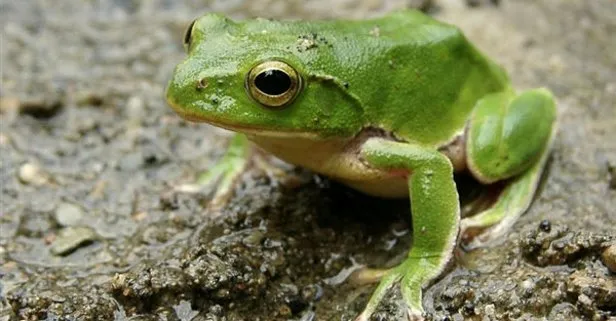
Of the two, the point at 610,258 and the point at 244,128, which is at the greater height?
the point at 244,128

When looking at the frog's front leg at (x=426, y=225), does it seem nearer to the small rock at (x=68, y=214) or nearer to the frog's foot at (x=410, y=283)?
the frog's foot at (x=410, y=283)

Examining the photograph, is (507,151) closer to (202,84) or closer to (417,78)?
(417,78)

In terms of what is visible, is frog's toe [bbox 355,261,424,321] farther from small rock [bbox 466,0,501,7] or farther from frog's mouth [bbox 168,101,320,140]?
small rock [bbox 466,0,501,7]

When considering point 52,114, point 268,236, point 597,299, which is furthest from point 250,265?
point 52,114

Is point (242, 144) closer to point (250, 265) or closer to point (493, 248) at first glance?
point (250, 265)

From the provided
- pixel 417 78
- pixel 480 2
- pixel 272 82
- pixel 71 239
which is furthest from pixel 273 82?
pixel 480 2

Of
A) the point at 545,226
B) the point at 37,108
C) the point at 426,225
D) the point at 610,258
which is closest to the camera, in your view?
the point at 610,258

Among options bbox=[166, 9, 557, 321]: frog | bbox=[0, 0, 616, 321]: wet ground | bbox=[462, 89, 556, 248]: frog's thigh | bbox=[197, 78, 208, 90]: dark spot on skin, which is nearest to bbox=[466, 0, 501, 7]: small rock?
bbox=[0, 0, 616, 321]: wet ground
